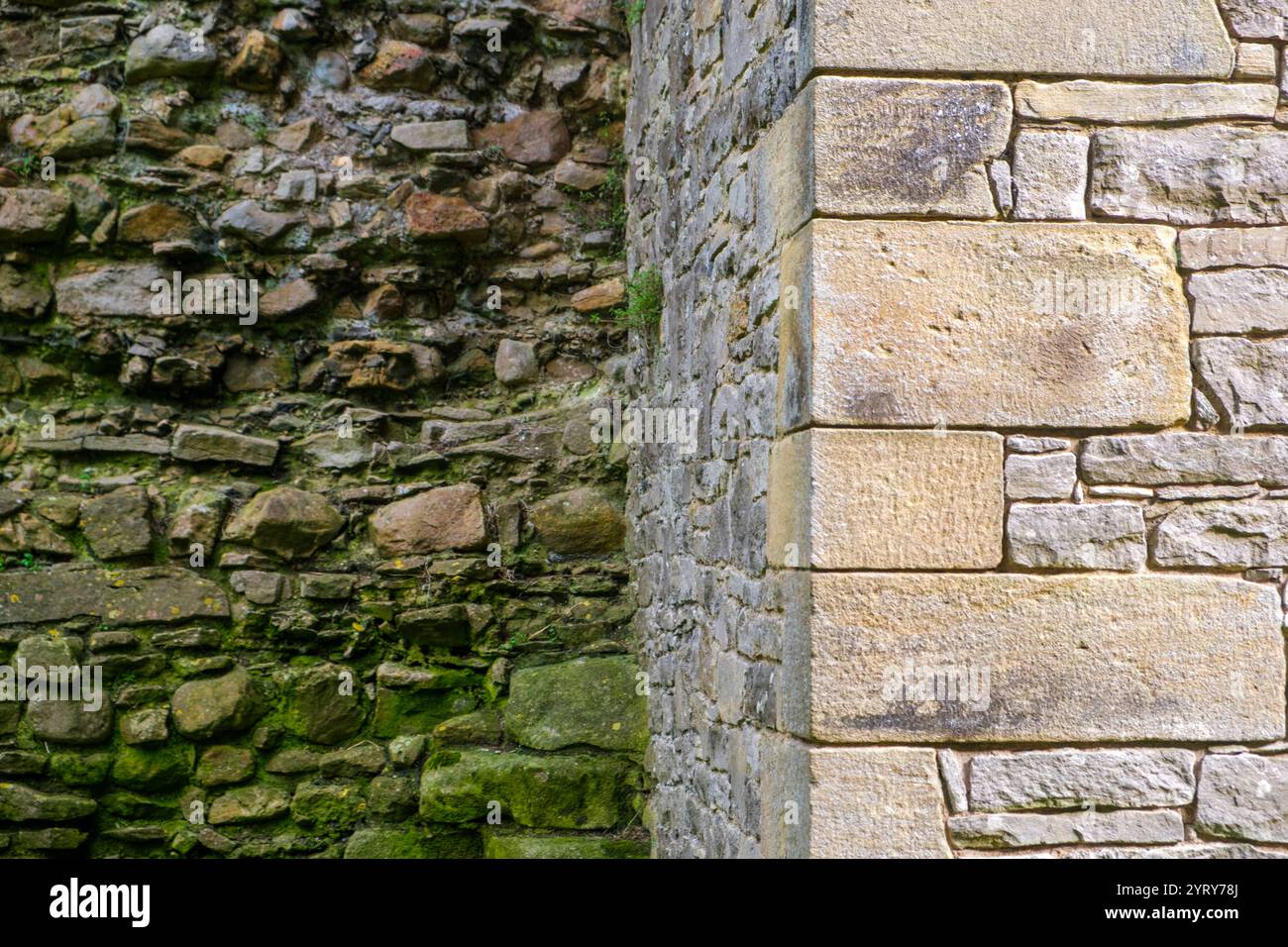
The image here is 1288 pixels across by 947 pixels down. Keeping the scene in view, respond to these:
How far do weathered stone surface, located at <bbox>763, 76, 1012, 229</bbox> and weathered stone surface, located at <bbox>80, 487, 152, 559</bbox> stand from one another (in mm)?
3212

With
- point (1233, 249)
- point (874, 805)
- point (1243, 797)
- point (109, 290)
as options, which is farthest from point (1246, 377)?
point (109, 290)

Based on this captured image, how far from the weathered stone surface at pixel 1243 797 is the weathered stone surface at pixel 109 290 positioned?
4108 millimetres

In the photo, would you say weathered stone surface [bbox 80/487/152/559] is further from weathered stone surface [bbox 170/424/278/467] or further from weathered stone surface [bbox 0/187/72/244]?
weathered stone surface [bbox 0/187/72/244]

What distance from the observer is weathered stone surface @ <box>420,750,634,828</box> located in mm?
4121

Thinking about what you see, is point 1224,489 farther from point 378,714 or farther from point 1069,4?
point 378,714

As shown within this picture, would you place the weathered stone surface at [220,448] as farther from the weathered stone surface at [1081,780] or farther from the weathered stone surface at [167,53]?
the weathered stone surface at [1081,780]

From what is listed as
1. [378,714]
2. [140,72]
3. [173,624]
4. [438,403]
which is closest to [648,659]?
[378,714]

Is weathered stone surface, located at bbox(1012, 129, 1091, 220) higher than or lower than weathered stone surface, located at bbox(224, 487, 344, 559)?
higher

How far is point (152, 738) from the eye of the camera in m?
4.18

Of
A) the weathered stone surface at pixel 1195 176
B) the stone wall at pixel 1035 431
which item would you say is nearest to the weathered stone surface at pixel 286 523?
the stone wall at pixel 1035 431

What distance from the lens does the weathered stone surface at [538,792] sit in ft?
13.5

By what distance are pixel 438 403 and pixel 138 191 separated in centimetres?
152

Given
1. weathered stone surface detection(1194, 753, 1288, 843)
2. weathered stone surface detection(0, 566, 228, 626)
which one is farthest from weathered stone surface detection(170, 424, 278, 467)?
weathered stone surface detection(1194, 753, 1288, 843)

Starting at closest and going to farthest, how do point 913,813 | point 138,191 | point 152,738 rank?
point 913,813 < point 152,738 < point 138,191
